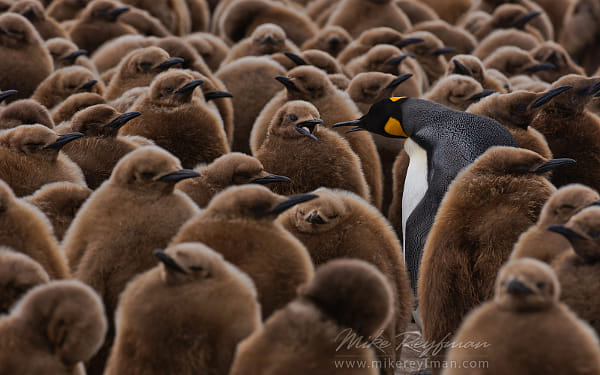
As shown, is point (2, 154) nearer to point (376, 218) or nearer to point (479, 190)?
point (376, 218)

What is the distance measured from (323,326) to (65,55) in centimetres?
323

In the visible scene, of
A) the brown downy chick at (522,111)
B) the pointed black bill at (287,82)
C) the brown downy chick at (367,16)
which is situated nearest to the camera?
the brown downy chick at (522,111)

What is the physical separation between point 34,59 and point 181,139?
1305 mm

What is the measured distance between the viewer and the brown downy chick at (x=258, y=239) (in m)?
2.06

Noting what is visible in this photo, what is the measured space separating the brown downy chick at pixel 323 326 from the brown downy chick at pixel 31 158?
1278mm

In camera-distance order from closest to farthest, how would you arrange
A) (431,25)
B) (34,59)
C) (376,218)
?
(376,218) → (34,59) → (431,25)

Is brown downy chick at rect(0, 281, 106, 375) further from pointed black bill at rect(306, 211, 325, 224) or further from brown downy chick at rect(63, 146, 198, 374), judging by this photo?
pointed black bill at rect(306, 211, 325, 224)

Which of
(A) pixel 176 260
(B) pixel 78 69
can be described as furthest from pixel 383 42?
(A) pixel 176 260

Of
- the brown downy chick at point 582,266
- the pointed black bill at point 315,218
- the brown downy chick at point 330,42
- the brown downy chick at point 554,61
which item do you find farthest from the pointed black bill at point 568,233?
the brown downy chick at point 330,42

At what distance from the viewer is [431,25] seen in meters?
5.83

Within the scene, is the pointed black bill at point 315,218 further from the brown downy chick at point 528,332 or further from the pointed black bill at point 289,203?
the brown downy chick at point 528,332

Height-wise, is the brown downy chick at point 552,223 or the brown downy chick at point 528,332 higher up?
the brown downy chick at point 528,332

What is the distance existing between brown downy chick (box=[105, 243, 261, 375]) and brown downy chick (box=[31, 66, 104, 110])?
2172 mm

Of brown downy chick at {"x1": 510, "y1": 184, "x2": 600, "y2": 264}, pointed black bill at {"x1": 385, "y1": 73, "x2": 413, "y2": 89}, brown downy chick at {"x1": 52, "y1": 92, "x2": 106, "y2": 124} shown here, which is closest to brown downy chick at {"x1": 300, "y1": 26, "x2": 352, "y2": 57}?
pointed black bill at {"x1": 385, "y1": 73, "x2": 413, "y2": 89}
